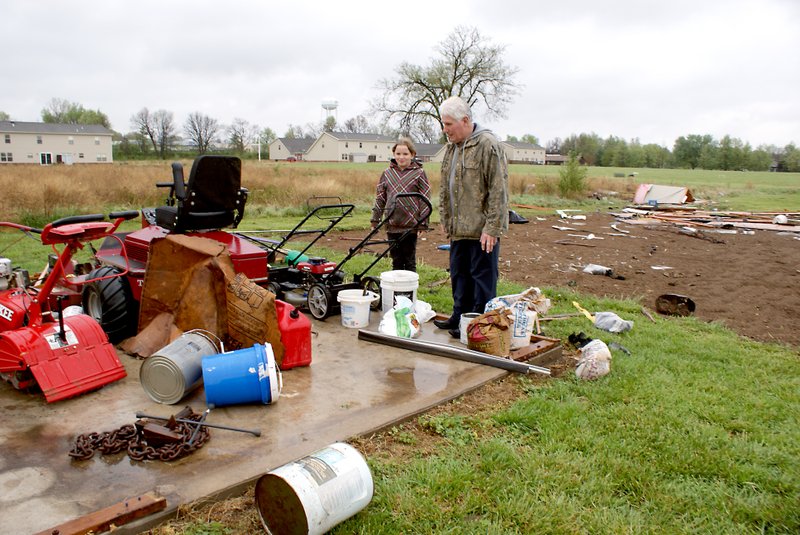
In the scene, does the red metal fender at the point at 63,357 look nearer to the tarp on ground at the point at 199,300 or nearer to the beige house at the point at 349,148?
the tarp on ground at the point at 199,300

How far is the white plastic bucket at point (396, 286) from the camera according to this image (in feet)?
16.9

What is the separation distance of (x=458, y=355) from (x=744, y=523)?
2137mm

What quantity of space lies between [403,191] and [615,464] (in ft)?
11.5

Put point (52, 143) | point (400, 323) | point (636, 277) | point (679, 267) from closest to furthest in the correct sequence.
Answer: point (400, 323)
point (636, 277)
point (679, 267)
point (52, 143)

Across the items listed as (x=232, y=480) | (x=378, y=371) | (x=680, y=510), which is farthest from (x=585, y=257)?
(x=232, y=480)

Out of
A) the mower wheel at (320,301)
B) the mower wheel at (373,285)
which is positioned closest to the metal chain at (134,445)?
the mower wheel at (320,301)

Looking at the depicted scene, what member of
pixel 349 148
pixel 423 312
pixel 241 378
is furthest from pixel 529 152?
pixel 241 378

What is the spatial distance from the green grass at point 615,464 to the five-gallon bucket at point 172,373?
4.34 ft

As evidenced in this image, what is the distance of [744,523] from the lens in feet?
8.50

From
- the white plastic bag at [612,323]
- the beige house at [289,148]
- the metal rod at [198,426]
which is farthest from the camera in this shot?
the beige house at [289,148]

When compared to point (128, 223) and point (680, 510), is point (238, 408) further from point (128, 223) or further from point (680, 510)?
point (128, 223)

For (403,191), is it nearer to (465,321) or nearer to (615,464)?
(465,321)

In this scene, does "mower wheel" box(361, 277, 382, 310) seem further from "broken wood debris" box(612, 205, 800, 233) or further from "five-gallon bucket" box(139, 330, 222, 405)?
"broken wood debris" box(612, 205, 800, 233)

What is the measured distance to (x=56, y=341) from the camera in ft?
11.5
